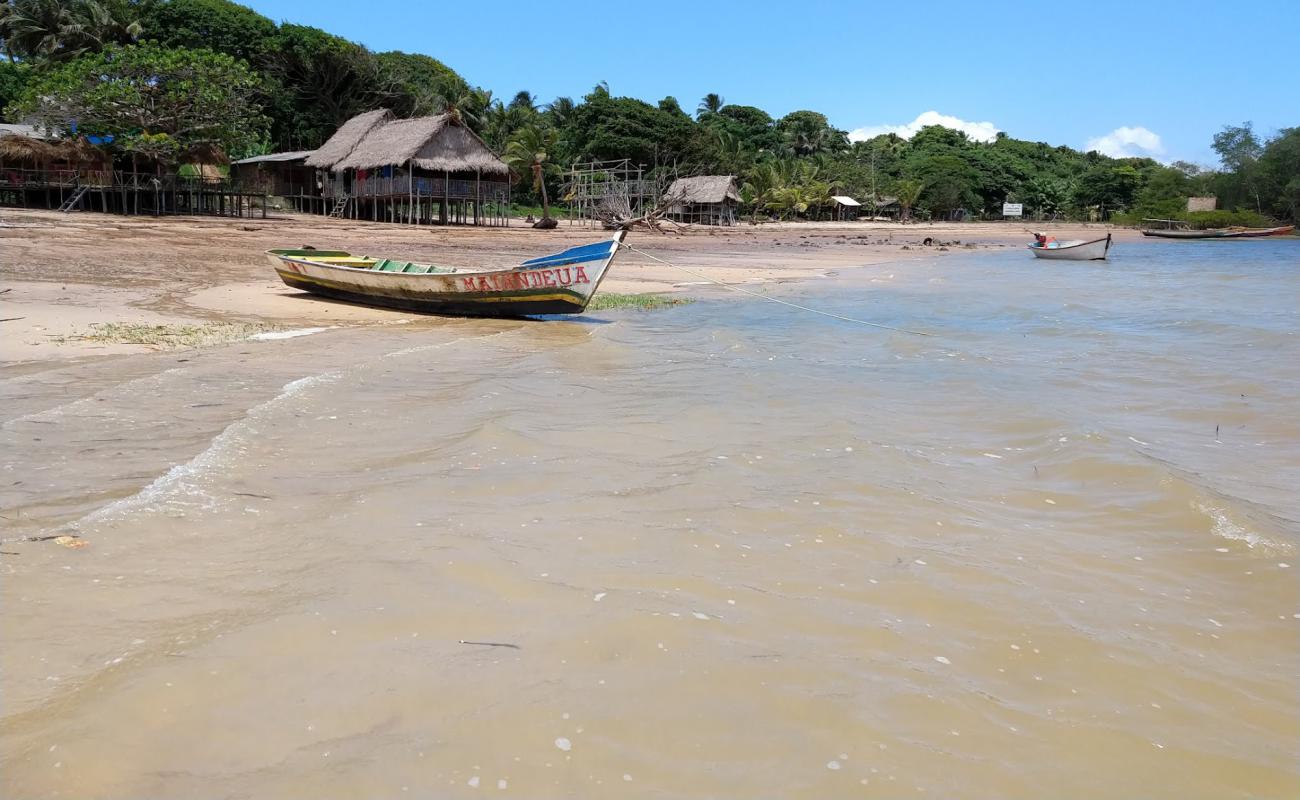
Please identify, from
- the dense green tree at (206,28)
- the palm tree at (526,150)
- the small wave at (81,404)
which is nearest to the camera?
the small wave at (81,404)

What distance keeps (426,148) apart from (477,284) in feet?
74.7

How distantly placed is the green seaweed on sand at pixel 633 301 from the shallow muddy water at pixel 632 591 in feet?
20.1

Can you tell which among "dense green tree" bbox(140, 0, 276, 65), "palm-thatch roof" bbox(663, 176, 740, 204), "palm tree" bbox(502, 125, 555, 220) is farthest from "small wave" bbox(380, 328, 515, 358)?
"dense green tree" bbox(140, 0, 276, 65)

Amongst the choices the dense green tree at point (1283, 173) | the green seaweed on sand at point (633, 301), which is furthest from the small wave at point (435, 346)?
the dense green tree at point (1283, 173)

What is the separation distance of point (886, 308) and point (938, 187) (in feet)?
170

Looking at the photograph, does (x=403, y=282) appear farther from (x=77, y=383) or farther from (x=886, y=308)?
(x=886, y=308)

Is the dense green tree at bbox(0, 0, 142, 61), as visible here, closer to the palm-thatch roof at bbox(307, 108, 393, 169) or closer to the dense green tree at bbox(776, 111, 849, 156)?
the palm-thatch roof at bbox(307, 108, 393, 169)

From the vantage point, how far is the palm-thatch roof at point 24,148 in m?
25.6

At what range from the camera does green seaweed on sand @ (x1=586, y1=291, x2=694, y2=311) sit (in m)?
13.3

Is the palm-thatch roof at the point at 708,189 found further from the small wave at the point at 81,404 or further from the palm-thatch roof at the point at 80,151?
the small wave at the point at 81,404

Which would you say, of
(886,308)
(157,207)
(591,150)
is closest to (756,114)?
(591,150)

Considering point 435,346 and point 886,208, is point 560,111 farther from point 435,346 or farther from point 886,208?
point 435,346

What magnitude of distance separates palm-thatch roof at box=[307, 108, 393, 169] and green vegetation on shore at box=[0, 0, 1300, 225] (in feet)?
7.21

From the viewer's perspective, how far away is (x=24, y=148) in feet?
84.3
